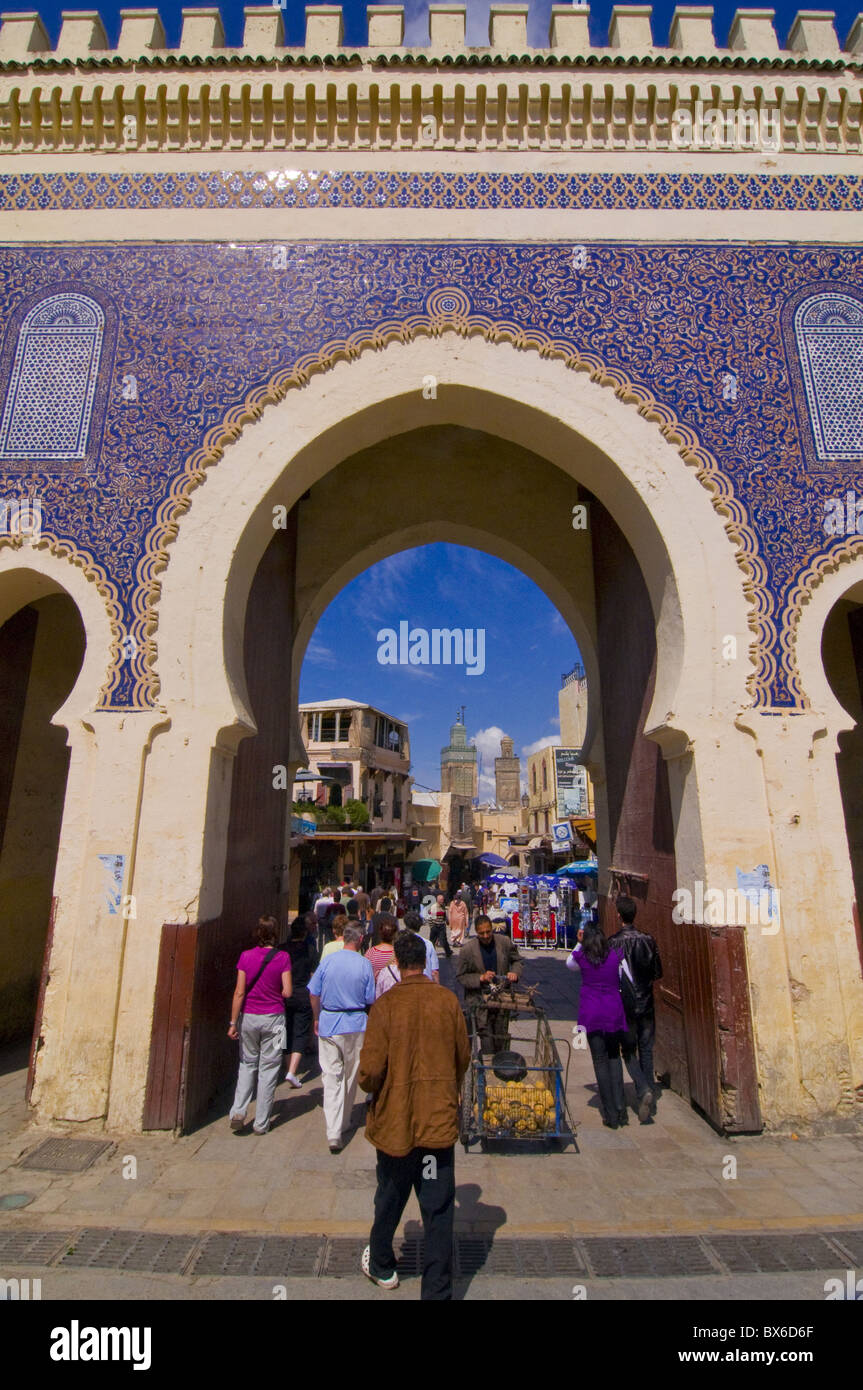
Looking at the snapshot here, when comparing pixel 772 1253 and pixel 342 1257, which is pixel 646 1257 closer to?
pixel 772 1253

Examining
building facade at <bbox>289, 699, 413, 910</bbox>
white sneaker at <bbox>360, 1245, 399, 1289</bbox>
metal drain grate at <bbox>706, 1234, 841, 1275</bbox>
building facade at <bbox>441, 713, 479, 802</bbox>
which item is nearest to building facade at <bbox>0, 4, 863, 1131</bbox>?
metal drain grate at <bbox>706, 1234, 841, 1275</bbox>

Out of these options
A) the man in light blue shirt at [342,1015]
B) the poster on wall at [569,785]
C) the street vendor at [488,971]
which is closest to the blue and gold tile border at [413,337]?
the man in light blue shirt at [342,1015]

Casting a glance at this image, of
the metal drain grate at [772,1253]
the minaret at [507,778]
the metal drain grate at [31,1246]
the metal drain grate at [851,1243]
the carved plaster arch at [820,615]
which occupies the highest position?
the minaret at [507,778]

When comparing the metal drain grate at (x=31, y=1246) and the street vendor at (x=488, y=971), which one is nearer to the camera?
the metal drain grate at (x=31, y=1246)

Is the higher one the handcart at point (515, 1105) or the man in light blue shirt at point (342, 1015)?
the man in light blue shirt at point (342, 1015)

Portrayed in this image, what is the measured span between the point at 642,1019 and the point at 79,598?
4.56 meters

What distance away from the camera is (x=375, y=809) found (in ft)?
94.9

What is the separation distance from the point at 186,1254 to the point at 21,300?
245 inches

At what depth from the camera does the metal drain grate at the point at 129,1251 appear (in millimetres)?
2766

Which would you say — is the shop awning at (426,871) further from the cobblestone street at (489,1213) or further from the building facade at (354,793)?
the cobblestone street at (489,1213)

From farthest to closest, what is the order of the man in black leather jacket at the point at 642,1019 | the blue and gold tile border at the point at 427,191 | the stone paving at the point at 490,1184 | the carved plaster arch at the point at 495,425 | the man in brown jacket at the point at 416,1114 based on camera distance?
the blue and gold tile border at the point at 427,191, the carved plaster arch at the point at 495,425, the man in black leather jacket at the point at 642,1019, the stone paving at the point at 490,1184, the man in brown jacket at the point at 416,1114

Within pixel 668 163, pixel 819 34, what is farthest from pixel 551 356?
pixel 819 34

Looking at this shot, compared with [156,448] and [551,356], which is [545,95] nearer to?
[551,356]

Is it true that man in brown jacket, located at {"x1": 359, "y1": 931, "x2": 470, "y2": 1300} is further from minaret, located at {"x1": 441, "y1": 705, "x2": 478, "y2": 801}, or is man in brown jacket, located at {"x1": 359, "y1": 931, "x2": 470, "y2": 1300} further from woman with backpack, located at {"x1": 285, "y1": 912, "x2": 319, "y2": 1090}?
minaret, located at {"x1": 441, "y1": 705, "x2": 478, "y2": 801}
